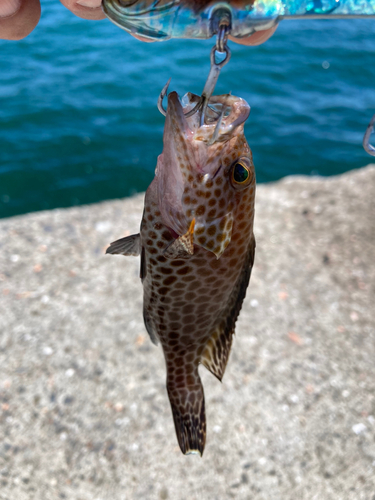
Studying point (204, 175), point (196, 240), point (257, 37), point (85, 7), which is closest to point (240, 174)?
point (204, 175)

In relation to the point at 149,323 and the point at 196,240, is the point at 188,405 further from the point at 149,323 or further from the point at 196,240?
the point at 196,240

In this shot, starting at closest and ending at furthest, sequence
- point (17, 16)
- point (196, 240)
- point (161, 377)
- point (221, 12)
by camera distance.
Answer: point (221, 12), point (196, 240), point (17, 16), point (161, 377)

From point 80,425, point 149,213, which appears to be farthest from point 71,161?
point 149,213

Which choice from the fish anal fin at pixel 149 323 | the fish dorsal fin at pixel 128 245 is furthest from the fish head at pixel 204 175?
the fish anal fin at pixel 149 323

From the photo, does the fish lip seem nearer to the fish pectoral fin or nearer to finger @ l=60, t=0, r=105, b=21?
the fish pectoral fin

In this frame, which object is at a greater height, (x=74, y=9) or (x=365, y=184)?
(x=74, y=9)

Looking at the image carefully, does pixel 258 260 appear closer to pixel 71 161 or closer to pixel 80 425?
pixel 80 425

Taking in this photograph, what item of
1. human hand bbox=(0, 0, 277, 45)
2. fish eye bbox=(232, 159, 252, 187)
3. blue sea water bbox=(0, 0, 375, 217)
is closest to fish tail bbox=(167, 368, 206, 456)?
fish eye bbox=(232, 159, 252, 187)
